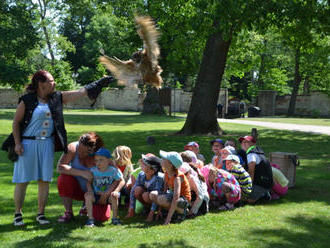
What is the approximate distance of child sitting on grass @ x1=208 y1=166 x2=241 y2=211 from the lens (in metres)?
6.03

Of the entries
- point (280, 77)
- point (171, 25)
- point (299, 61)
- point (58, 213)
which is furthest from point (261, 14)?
point (280, 77)

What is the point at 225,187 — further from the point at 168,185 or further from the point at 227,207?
the point at 168,185

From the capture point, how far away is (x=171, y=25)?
1664 cm

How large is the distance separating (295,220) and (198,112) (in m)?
11.7

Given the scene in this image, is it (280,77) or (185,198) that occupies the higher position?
(280,77)


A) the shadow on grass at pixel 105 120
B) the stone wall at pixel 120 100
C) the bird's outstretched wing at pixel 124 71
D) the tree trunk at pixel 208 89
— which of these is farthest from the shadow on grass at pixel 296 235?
the stone wall at pixel 120 100

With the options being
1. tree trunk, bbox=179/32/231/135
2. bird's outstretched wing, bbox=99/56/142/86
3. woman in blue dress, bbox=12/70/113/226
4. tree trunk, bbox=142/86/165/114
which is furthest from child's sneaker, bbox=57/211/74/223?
tree trunk, bbox=142/86/165/114

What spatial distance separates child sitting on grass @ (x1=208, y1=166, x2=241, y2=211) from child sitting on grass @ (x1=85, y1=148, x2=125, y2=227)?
1423 mm

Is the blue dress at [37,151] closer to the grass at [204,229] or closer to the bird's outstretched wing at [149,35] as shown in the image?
the grass at [204,229]

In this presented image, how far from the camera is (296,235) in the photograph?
16.3 feet

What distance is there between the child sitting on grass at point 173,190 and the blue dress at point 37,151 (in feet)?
4.50

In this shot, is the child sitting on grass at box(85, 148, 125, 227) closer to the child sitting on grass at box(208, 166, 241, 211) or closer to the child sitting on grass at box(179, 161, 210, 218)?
the child sitting on grass at box(179, 161, 210, 218)

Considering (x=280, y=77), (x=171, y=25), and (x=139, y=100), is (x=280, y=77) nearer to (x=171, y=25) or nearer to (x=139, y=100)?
(x=139, y=100)

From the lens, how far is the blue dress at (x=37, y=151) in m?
4.98
